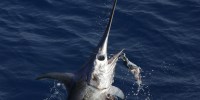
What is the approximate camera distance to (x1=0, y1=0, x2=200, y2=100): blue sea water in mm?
13492

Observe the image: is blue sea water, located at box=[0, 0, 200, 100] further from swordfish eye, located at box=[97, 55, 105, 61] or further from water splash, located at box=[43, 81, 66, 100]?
swordfish eye, located at box=[97, 55, 105, 61]

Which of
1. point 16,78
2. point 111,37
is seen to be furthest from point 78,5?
point 16,78

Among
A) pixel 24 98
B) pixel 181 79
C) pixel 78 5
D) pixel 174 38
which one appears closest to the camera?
pixel 24 98

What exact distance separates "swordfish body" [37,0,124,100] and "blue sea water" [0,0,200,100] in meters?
3.19

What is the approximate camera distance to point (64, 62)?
1448cm

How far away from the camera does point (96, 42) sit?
1544cm

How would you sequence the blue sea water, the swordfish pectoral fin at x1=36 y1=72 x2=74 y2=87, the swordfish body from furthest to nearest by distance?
the blue sea water < the swordfish pectoral fin at x1=36 y1=72 x2=74 y2=87 < the swordfish body

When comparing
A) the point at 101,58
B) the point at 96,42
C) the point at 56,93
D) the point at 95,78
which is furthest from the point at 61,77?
the point at 96,42

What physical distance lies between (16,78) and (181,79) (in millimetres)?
5068

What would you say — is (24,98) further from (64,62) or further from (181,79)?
(181,79)

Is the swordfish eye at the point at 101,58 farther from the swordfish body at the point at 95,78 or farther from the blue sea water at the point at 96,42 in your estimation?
the blue sea water at the point at 96,42

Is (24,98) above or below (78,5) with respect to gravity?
below

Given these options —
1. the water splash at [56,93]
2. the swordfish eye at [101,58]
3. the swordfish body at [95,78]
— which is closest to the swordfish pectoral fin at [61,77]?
the swordfish body at [95,78]

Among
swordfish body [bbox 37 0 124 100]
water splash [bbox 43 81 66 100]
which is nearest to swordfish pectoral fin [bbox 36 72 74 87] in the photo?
swordfish body [bbox 37 0 124 100]
